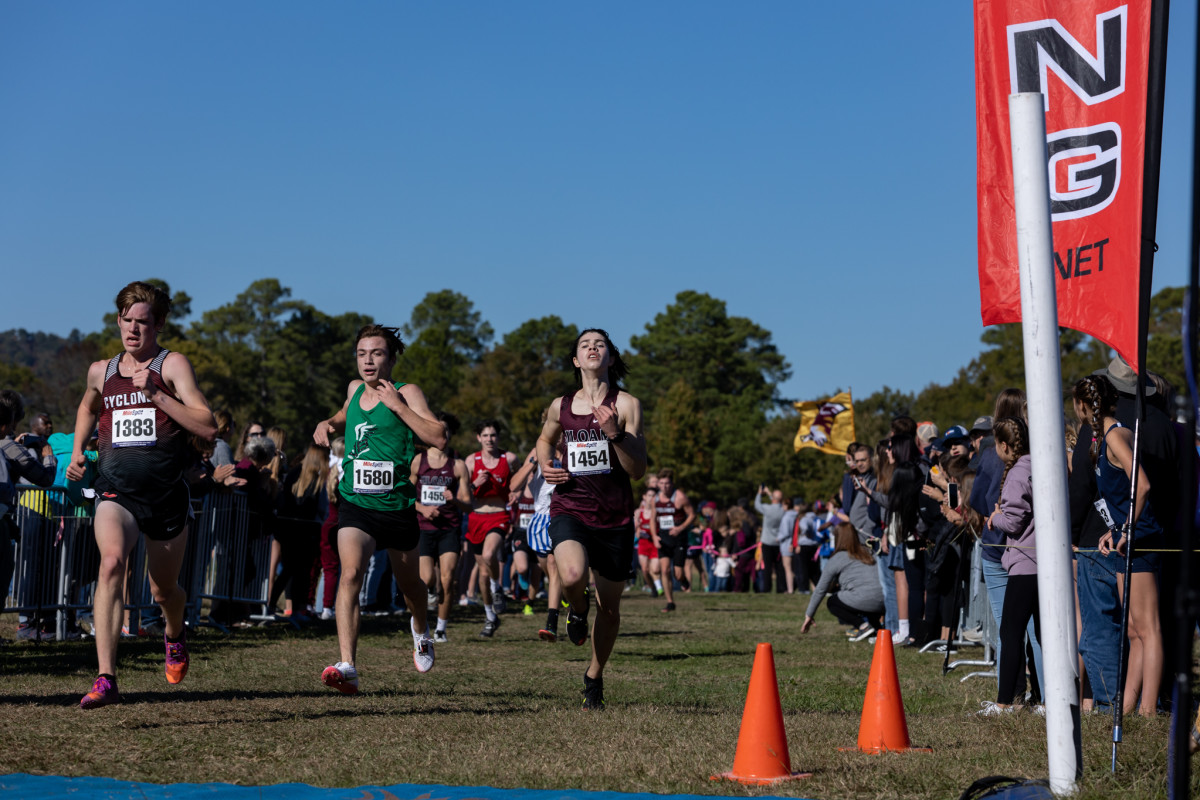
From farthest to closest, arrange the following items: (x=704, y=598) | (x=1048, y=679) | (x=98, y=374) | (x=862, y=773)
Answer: (x=704, y=598)
(x=98, y=374)
(x=862, y=773)
(x=1048, y=679)

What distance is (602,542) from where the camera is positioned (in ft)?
23.6

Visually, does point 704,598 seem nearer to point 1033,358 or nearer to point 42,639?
point 42,639

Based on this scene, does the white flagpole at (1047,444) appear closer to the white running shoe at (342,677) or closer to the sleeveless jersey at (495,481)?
the white running shoe at (342,677)

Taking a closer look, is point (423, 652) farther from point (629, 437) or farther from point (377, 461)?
point (629, 437)

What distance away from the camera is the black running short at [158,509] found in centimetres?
642

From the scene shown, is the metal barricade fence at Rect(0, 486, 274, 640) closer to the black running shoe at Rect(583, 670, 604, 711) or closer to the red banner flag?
the black running shoe at Rect(583, 670, 604, 711)

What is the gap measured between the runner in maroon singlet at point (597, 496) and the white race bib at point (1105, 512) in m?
2.47

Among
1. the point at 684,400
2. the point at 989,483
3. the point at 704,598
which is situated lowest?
the point at 704,598

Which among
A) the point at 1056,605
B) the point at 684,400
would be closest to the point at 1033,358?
→ the point at 1056,605

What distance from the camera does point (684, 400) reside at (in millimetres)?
73875

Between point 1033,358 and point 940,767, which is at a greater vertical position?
point 1033,358

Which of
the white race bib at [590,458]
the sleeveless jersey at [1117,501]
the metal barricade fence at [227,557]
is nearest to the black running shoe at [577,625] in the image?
the white race bib at [590,458]

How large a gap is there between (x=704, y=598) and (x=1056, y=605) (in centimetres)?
1909

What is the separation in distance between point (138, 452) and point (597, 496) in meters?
2.52
